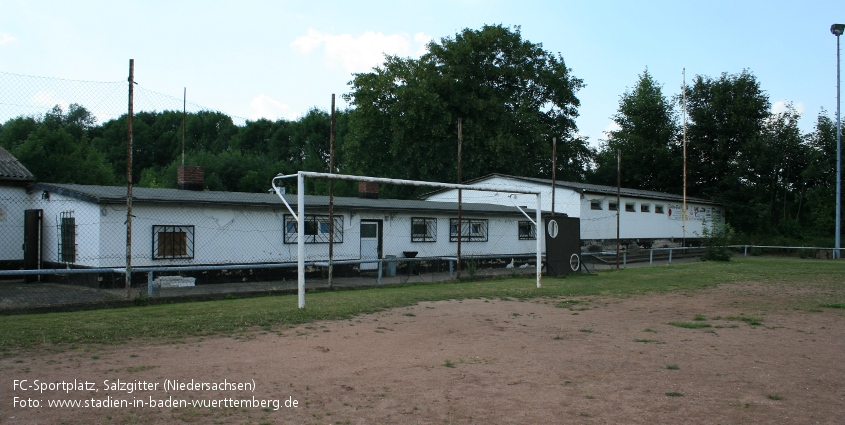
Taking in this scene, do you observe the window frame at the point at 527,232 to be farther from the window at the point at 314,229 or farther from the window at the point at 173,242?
the window at the point at 173,242

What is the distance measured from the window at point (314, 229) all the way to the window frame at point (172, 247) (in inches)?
115

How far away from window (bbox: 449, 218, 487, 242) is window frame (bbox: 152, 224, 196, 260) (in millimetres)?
9945

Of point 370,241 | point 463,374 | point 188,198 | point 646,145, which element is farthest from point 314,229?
point 646,145

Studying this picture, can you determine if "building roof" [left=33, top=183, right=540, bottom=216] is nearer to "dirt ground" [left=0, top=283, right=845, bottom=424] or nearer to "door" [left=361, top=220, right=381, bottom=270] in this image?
"door" [left=361, top=220, right=381, bottom=270]

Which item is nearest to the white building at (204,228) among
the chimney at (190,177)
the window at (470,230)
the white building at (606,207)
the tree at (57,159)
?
the chimney at (190,177)

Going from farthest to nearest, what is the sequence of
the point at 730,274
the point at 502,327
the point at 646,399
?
1. the point at 730,274
2. the point at 502,327
3. the point at 646,399

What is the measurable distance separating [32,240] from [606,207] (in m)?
24.5

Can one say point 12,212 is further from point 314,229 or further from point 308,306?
point 308,306

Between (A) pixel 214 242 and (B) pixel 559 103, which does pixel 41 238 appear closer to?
(A) pixel 214 242

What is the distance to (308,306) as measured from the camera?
470 inches

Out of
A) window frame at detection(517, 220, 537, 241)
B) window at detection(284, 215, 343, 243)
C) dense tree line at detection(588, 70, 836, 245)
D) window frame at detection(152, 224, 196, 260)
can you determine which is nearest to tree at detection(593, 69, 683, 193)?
dense tree line at detection(588, 70, 836, 245)

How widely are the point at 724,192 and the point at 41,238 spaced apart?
136ft

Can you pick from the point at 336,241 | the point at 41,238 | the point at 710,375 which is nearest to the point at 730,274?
the point at 336,241

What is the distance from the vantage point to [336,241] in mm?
20344
